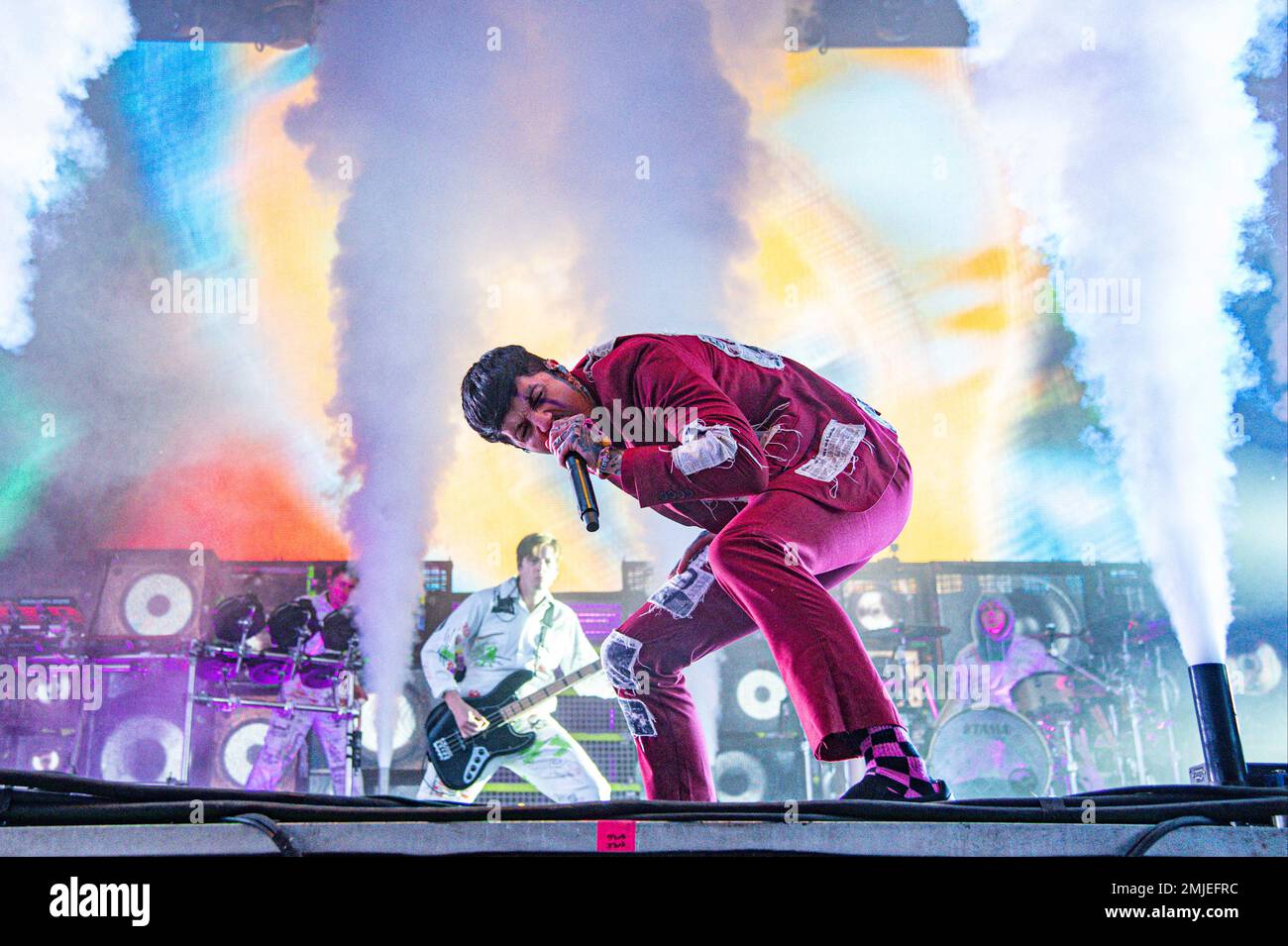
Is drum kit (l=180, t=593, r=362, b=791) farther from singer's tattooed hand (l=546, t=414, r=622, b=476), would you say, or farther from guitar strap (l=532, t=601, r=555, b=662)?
singer's tattooed hand (l=546, t=414, r=622, b=476)

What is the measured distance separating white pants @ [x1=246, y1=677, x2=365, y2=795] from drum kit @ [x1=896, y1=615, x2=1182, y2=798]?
3.36 metres

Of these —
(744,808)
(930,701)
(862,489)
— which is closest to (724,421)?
(862,489)

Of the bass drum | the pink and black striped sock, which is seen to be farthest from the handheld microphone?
the bass drum

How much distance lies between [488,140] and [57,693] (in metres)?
4.53

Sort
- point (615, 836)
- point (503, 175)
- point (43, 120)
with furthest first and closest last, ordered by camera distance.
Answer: point (503, 175)
point (43, 120)
point (615, 836)

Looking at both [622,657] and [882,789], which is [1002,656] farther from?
[882,789]

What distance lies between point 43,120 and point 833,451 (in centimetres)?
708

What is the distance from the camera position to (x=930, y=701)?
20.2 ft

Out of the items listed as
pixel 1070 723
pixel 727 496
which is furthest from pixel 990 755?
pixel 727 496

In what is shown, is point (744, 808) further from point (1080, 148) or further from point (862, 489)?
point (1080, 148)

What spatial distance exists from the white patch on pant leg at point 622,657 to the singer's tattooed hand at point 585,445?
39cm

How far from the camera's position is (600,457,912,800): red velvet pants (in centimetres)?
179

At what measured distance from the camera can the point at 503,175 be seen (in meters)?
7.25

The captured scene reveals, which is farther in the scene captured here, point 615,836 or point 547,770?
point 547,770
